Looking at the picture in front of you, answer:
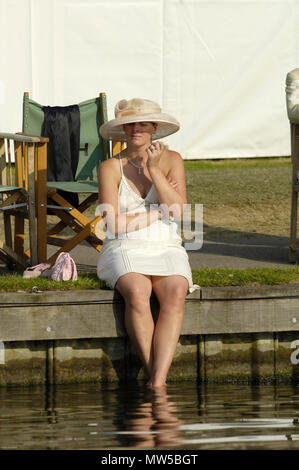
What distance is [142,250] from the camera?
223 inches

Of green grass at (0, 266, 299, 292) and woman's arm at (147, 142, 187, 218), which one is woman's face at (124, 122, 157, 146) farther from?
green grass at (0, 266, 299, 292)

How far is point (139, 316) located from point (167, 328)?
14cm

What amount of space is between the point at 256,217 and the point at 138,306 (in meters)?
3.55

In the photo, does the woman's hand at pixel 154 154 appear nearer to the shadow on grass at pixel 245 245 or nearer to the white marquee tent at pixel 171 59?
the shadow on grass at pixel 245 245

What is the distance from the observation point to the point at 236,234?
27.4 ft

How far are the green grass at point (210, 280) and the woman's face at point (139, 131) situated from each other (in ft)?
2.40

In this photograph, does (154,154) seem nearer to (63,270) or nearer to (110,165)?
(110,165)

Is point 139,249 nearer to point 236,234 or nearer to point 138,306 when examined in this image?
point 138,306

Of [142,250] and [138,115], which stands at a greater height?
[138,115]

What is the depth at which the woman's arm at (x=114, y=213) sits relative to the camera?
5.71 metres

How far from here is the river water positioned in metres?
4.53

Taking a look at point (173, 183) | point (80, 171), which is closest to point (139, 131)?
point (173, 183)

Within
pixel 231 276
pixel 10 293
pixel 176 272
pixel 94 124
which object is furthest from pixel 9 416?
pixel 94 124

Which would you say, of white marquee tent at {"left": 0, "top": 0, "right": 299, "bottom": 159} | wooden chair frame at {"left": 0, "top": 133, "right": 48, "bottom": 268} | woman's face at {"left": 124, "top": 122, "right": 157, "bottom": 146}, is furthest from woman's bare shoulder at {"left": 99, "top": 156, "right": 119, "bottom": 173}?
white marquee tent at {"left": 0, "top": 0, "right": 299, "bottom": 159}
